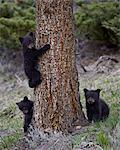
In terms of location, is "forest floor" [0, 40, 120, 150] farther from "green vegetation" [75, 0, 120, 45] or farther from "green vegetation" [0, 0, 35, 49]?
"green vegetation" [0, 0, 35, 49]

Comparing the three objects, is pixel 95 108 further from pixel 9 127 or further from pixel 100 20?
pixel 100 20

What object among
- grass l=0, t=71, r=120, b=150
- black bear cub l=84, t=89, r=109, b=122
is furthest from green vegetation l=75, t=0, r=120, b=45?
black bear cub l=84, t=89, r=109, b=122

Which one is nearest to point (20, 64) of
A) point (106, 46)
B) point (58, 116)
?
point (106, 46)

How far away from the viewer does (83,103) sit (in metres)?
10.5

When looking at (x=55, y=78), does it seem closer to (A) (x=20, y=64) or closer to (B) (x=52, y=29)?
(B) (x=52, y=29)

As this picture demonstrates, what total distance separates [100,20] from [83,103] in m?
4.48

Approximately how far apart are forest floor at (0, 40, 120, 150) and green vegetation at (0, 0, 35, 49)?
1103 millimetres

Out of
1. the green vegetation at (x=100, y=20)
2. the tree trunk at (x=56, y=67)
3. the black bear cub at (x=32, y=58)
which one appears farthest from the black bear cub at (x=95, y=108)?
the green vegetation at (x=100, y=20)

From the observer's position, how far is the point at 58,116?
7.31m

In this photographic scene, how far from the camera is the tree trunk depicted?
7.08 meters

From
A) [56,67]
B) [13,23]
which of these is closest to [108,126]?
[56,67]

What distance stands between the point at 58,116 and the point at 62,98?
0.31 metres

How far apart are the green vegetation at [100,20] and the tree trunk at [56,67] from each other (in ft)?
21.8

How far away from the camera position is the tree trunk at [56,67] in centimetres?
708
